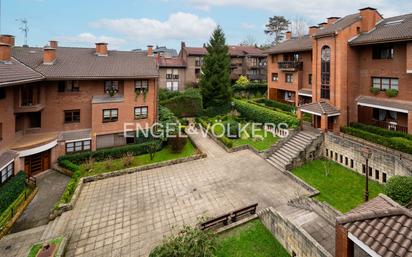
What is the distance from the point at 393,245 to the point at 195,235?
22.9 ft

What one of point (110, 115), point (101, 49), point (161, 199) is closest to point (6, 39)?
point (101, 49)

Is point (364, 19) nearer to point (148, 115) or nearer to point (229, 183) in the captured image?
point (229, 183)

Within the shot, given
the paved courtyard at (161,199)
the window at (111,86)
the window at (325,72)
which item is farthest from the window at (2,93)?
the window at (325,72)

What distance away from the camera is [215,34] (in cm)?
4016

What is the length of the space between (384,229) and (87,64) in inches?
1097

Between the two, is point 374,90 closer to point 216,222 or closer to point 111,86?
point 216,222

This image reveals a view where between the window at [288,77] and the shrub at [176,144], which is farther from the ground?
the window at [288,77]

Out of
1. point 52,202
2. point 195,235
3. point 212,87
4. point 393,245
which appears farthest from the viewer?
point 212,87

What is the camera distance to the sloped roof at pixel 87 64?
2405cm

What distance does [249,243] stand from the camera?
12.1 m

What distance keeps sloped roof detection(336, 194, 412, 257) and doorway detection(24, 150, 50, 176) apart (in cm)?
2391

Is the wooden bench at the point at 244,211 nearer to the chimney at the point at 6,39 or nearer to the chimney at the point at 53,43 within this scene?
the chimney at the point at 53,43

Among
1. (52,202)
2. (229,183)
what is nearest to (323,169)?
(229,183)

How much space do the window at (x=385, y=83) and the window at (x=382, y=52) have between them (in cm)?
187
